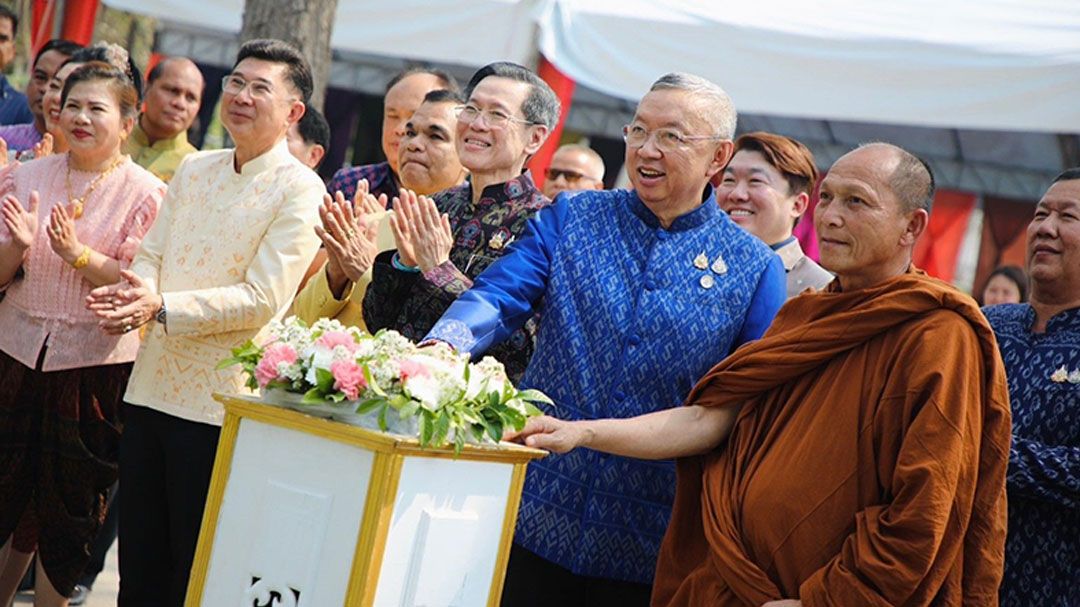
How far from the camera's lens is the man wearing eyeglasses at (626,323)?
366cm

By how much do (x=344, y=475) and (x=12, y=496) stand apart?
2.80 metres

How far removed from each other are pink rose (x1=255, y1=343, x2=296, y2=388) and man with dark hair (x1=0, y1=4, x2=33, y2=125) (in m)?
5.18

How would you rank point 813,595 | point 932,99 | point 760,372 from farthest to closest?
1. point 932,99
2. point 760,372
3. point 813,595

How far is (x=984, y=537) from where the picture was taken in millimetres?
3221

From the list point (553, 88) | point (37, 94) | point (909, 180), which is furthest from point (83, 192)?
point (553, 88)

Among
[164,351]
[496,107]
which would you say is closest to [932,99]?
[496,107]

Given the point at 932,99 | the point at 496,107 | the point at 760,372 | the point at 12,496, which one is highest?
the point at 932,99

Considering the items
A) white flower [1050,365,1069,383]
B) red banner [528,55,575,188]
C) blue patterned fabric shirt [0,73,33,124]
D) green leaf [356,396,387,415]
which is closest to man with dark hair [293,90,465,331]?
green leaf [356,396,387,415]

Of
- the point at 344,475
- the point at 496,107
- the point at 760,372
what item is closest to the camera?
the point at 344,475

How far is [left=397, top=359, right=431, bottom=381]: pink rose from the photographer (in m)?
3.00

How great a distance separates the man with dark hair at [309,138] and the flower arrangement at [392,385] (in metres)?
3.27

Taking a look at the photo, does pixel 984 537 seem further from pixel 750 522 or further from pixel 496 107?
pixel 496 107

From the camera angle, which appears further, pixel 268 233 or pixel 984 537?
pixel 268 233

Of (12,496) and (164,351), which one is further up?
(164,351)
